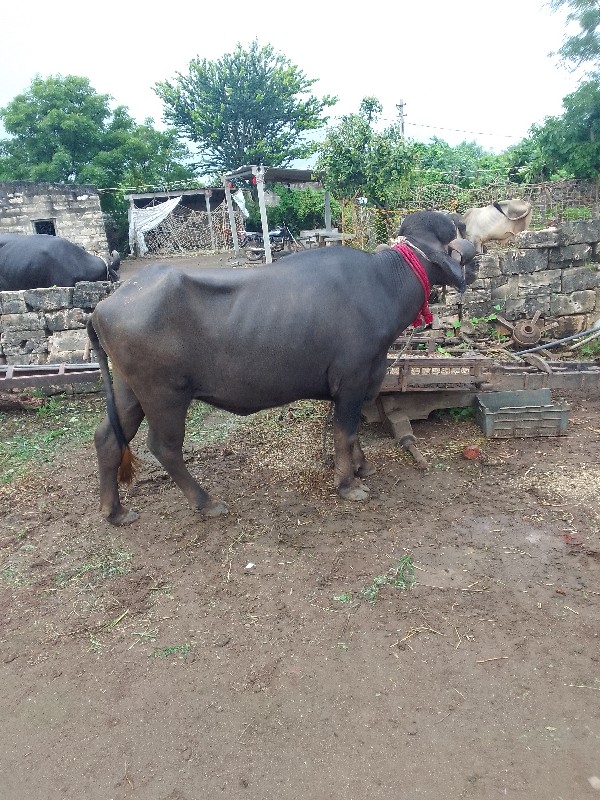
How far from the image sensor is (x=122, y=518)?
4.19 metres

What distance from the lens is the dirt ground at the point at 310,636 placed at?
2334 mm

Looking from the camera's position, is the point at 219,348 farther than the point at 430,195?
No

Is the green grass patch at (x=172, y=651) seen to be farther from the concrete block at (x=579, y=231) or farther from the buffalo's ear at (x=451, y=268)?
the concrete block at (x=579, y=231)

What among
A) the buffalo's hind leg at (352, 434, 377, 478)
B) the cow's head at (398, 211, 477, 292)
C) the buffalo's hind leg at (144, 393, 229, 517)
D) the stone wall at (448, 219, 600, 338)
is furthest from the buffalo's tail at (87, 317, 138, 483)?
the stone wall at (448, 219, 600, 338)

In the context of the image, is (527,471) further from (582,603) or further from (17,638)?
(17,638)

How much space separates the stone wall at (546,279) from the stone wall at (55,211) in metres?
13.7

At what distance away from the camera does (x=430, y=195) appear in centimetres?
1168

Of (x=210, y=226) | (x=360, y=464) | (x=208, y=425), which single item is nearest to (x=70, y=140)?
(x=210, y=226)

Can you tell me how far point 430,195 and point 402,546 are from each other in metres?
9.67

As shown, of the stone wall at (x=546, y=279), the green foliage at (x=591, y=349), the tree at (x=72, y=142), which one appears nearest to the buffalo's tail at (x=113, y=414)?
the stone wall at (x=546, y=279)

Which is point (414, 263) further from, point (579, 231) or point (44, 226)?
point (44, 226)

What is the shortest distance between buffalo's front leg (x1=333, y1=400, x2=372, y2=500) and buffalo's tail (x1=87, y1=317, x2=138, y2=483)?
5.07 feet

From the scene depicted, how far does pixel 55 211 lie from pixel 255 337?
17.5 metres

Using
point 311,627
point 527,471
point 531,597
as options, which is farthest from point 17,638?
point 527,471
